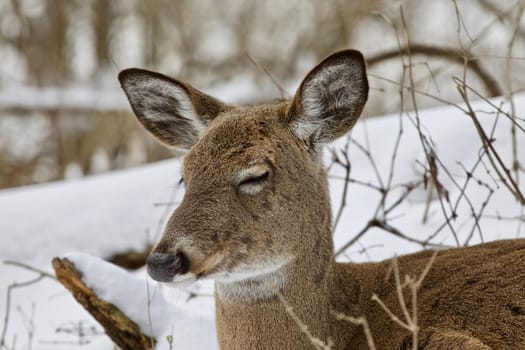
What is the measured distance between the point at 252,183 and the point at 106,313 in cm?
146

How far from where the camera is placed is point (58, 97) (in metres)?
14.5

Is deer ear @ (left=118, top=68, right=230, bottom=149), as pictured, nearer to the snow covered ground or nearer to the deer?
the deer

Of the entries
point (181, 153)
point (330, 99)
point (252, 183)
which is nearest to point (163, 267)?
Result: point (252, 183)

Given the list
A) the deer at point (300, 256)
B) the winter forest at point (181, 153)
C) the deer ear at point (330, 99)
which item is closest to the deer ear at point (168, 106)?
the deer at point (300, 256)

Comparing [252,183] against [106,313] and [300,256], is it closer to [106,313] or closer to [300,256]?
[300,256]

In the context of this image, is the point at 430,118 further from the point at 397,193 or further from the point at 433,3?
the point at 433,3

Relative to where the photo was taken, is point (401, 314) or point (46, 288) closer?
point (401, 314)

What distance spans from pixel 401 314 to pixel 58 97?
487 inches

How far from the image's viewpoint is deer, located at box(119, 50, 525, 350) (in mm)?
2795

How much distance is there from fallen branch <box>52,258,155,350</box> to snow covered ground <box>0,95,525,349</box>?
0.05m

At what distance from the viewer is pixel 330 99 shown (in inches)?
126

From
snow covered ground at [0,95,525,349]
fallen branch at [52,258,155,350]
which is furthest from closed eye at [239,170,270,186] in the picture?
fallen branch at [52,258,155,350]

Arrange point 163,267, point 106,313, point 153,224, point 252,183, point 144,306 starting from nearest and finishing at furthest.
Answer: point 163,267
point 252,183
point 106,313
point 144,306
point 153,224

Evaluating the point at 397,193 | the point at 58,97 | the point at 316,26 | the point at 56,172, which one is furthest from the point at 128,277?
the point at 316,26
